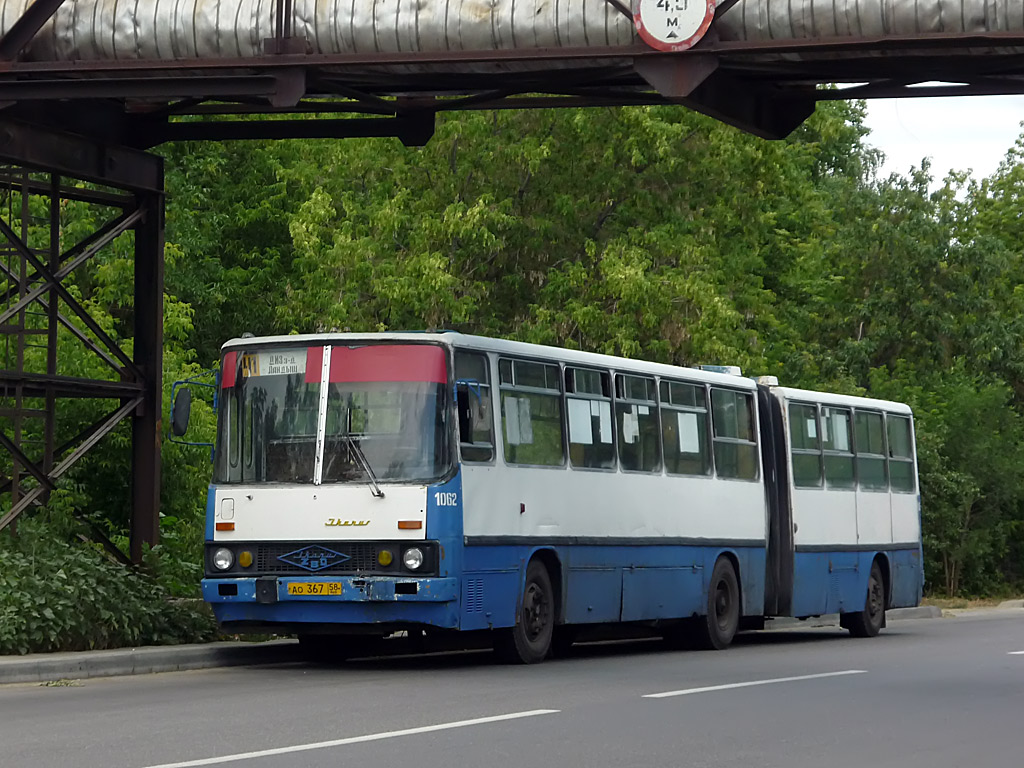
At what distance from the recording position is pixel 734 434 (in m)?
23.5

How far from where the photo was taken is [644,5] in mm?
16094

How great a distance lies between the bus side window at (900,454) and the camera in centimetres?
2778

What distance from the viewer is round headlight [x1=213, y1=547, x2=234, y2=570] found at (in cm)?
1800

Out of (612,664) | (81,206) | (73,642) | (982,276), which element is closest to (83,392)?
(73,642)

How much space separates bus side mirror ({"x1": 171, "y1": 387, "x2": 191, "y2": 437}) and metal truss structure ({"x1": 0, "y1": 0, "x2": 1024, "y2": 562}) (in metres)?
1.68

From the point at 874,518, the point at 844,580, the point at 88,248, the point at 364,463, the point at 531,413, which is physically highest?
the point at 88,248

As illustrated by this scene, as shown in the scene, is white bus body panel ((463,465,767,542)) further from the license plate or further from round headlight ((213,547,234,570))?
round headlight ((213,547,234,570))

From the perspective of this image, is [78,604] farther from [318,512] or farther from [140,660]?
[318,512]

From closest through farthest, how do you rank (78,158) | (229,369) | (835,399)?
(229,369) < (78,158) < (835,399)

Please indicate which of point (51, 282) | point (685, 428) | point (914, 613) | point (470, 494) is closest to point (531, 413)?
point (470, 494)

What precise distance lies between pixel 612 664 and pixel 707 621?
348 cm

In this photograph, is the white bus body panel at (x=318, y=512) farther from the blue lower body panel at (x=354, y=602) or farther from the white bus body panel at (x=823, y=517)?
the white bus body panel at (x=823, y=517)

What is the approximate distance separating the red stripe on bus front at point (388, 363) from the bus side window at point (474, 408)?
0.76ft

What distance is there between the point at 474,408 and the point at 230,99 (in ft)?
12.7
